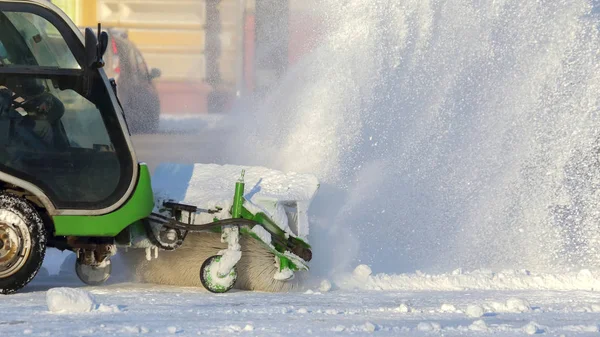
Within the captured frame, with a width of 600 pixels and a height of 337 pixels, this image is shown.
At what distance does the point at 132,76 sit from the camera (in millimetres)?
16609

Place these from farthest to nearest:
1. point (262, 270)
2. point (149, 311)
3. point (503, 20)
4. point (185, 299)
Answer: point (503, 20), point (262, 270), point (185, 299), point (149, 311)

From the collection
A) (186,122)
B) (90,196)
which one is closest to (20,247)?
(90,196)

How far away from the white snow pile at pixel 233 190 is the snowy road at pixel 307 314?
1.65 ft

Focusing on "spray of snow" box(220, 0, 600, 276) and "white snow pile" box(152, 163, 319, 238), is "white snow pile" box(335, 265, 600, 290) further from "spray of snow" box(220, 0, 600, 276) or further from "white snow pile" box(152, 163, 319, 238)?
"white snow pile" box(152, 163, 319, 238)

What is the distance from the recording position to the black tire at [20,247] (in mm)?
7602

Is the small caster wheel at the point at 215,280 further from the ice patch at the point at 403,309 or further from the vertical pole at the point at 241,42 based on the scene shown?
the vertical pole at the point at 241,42

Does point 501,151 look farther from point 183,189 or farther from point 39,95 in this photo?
point 39,95

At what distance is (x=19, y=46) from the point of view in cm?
781

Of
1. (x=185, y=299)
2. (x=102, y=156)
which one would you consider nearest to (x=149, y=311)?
(x=185, y=299)

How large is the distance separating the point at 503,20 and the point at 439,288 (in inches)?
132

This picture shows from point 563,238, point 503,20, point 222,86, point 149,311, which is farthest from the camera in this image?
point 222,86

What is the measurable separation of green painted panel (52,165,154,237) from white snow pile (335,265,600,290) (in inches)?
57.4

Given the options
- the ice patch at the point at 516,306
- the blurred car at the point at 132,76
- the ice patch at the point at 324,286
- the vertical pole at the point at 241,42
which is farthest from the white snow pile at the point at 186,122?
the ice patch at the point at 516,306

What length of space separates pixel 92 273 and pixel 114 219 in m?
0.69
